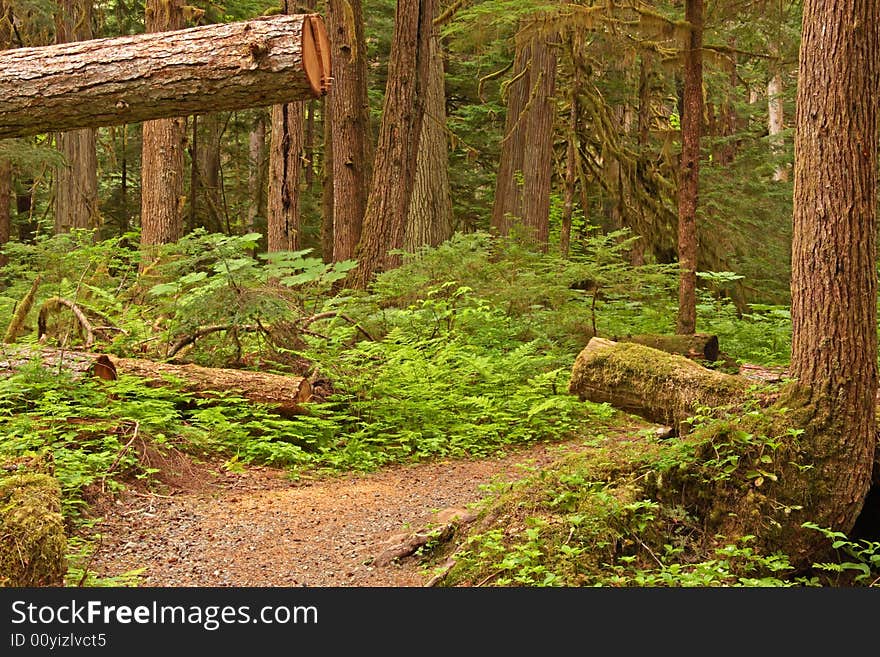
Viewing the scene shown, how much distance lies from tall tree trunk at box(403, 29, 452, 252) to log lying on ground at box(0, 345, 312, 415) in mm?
6652

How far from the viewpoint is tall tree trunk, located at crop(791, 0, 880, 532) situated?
225 inches

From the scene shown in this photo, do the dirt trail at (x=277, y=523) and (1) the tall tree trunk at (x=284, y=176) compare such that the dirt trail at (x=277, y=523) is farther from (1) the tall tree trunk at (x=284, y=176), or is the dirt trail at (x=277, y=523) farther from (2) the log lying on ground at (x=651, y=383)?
(1) the tall tree trunk at (x=284, y=176)

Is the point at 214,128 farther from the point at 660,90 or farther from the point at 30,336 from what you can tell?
the point at 30,336

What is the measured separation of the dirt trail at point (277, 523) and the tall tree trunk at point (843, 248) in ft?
6.46

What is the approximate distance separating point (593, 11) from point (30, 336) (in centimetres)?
815

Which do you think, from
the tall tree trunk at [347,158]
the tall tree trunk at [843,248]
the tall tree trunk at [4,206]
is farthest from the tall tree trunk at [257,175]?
the tall tree trunk at [843,248]

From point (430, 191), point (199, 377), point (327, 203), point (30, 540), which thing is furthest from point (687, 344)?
point (327, 203)

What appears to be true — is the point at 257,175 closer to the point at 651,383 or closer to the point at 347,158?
the point at 347,158

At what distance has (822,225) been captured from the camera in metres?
5.75

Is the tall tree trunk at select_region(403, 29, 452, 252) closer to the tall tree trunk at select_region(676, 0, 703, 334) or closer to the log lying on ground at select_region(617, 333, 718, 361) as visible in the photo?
the tall tree trunk at select_region(676, 0, 703, 334)

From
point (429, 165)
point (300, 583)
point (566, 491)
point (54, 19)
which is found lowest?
point (300, 583)

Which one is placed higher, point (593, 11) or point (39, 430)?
point (593, 11)

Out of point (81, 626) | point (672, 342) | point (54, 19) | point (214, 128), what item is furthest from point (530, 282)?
point (214, 128)

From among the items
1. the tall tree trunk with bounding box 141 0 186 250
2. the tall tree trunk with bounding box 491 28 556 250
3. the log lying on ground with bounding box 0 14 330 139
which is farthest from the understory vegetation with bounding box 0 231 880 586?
the log lying on ground with bounding box 0 14 330 139
